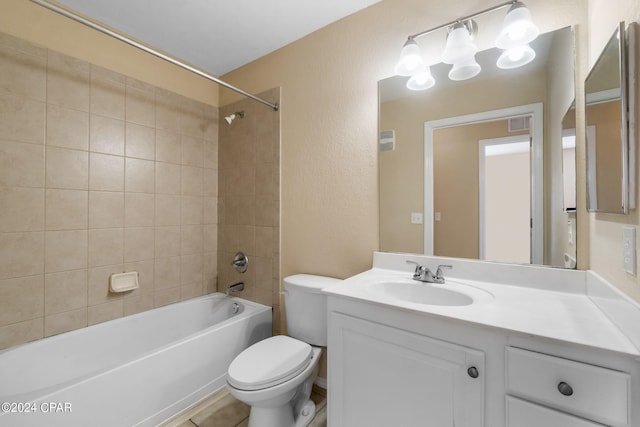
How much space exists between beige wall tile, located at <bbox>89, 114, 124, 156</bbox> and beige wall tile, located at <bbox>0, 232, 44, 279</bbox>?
605mm

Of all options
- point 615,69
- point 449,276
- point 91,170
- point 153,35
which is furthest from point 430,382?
point 153,35

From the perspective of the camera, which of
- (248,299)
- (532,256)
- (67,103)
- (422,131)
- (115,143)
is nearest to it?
(532,256)

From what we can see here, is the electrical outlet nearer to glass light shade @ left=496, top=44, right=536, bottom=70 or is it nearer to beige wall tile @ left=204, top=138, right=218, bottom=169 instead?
glass light shade @ left=496, top=44, right=536, bottom=70

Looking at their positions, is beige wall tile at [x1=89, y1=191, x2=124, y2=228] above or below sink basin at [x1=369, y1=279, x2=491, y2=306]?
above

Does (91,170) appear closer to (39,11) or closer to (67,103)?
(67,103)

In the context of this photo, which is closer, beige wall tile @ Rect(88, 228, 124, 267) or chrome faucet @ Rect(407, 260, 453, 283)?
chrome faucet @ Rect(407, 260, 453, 283)

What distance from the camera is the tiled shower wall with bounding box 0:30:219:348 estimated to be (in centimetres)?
143

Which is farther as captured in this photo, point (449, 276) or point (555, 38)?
point (449, 276)

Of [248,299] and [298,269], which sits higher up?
[298,269]

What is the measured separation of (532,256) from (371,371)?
0.84 m

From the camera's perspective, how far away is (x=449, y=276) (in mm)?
1309

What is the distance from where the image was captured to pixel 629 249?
0.70 metres

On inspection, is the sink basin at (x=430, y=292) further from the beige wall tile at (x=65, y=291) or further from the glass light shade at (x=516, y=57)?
the beige wall tile at (x=65, y=291)

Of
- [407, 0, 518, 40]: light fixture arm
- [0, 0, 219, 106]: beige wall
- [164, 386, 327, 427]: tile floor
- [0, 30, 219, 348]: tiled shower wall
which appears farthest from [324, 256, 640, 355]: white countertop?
A: [0, 0, 219, 106]: beige wall
